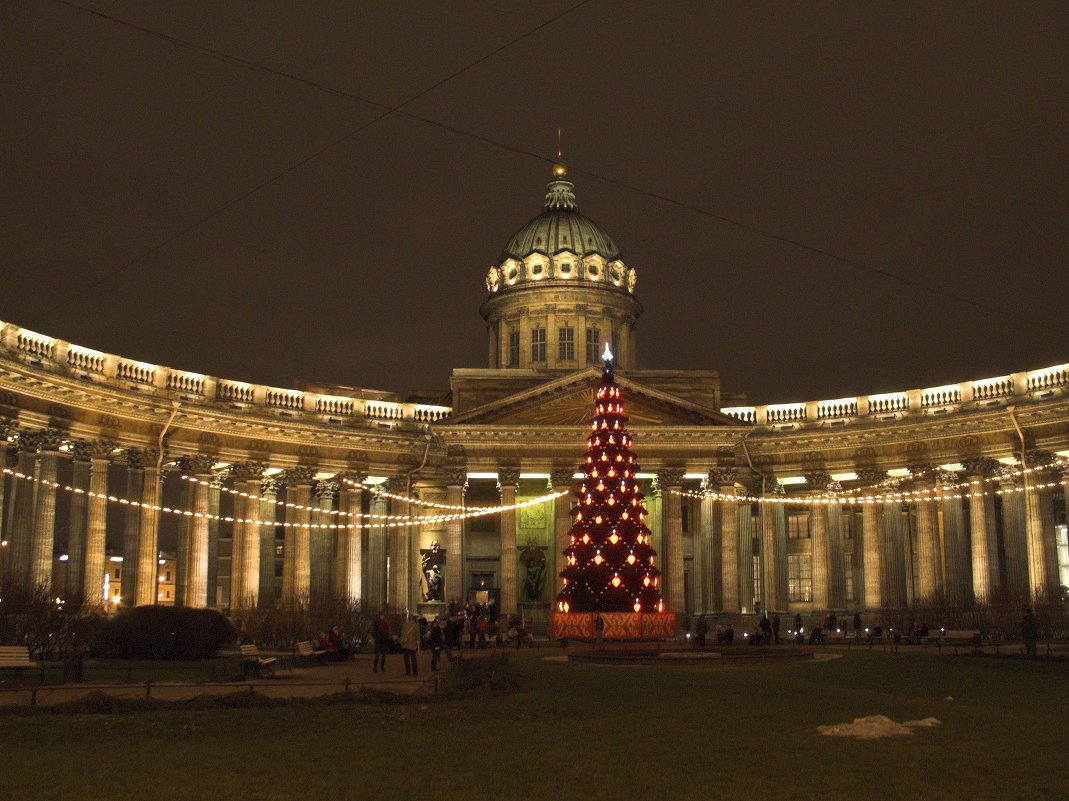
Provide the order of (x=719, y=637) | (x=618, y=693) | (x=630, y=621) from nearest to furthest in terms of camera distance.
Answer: (x=618, y=693), (x=630, y=621), (x=719, y=637)

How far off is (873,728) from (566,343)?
60415 mm

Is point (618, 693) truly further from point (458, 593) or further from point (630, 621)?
point (458, 593)

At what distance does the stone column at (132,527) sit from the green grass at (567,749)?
30603mm

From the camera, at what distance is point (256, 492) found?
57.6 meters

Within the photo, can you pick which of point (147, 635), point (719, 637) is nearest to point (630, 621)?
point (719, 637)

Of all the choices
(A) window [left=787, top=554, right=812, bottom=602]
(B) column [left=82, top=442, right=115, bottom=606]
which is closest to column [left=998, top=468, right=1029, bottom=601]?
(A) window [left=787, top=554, right=812, bottom=602]

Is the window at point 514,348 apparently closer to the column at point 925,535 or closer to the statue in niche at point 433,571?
the statue in niche at point 433,571

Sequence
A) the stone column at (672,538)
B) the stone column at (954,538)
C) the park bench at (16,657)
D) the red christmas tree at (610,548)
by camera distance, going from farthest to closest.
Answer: the stone column at (672,538) → the stone column at (954,538) → the red christmas tree at (610,548) → the park bench at (16,657)

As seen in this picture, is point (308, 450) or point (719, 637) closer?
point (719, 637)

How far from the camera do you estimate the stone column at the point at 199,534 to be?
179ft

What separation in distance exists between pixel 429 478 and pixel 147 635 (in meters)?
28.8

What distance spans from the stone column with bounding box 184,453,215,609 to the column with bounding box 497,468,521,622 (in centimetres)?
1393

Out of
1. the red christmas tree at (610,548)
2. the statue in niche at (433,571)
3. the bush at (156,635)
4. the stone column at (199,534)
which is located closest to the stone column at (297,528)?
the stone column at (199,534)

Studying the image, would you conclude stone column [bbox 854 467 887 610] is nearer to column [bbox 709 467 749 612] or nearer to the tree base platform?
column [bbox 709 467 749 612]
